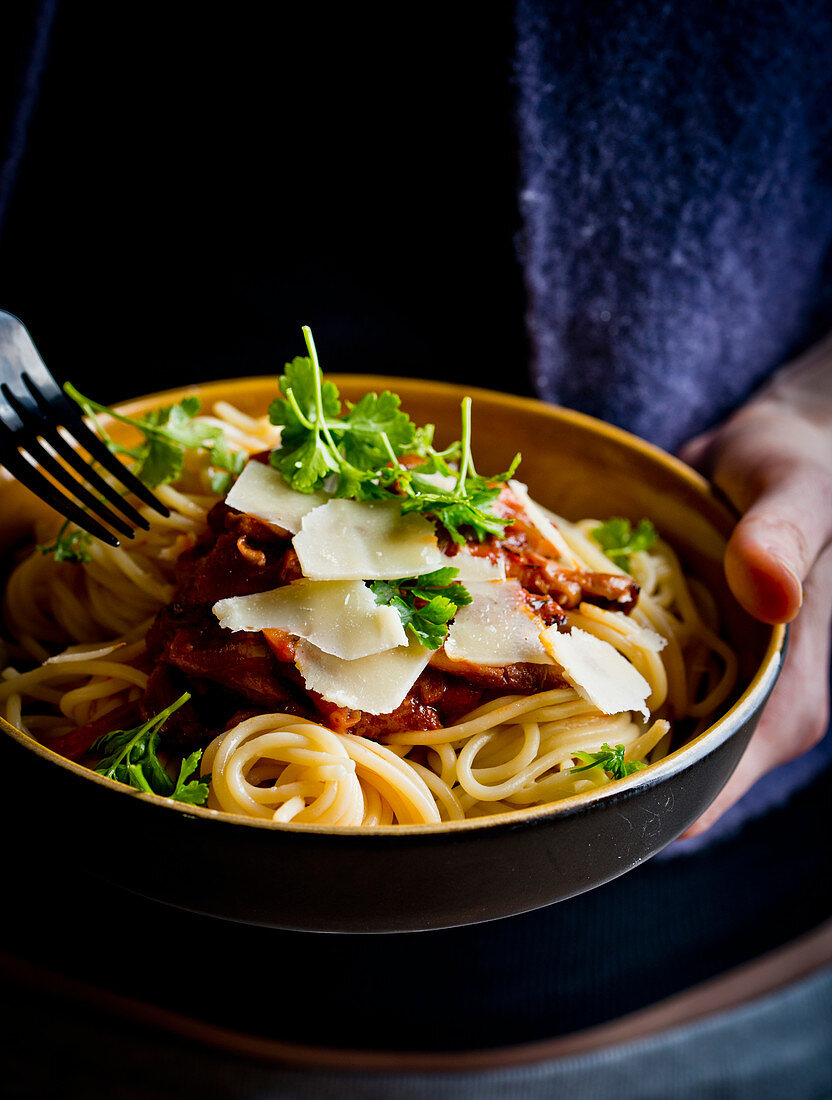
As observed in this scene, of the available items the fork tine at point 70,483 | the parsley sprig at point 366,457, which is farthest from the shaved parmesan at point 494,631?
the fork tine at point 70,483

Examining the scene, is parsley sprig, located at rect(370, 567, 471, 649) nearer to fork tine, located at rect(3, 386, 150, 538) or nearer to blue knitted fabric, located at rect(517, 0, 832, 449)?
fork tine, located at rect(3, 386, 150, 538)

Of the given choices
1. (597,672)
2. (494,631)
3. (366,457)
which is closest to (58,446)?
(366,457)

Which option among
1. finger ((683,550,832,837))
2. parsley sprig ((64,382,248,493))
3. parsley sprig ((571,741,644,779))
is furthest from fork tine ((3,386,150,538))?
finger ((683,550,832,837))

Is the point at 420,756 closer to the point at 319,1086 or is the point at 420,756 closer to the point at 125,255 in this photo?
the point at 125,255

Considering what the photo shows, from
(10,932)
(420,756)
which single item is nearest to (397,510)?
(420,756)

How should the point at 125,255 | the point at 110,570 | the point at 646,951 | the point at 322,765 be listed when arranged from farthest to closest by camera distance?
the point at 646,951
the point at 125,255
the point at 110,570
the point at 322,765

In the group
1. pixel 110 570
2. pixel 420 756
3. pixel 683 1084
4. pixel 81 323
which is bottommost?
pixel 683 1084
